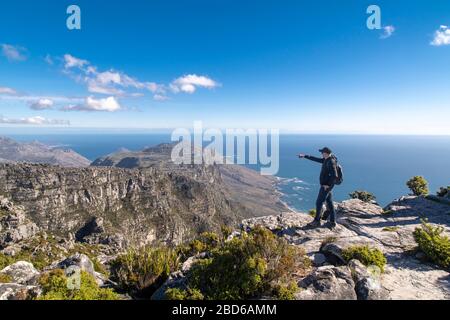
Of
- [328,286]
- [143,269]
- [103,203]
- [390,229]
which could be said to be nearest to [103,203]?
[103,203]

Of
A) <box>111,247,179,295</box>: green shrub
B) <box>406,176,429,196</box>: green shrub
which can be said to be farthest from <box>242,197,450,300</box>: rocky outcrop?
<box>406,176,429,196</box>: green shrub

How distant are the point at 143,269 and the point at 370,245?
892 cm

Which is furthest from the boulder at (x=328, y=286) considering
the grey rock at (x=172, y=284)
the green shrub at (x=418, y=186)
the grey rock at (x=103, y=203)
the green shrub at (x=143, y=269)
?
the grey rock at (x=103, y=203)

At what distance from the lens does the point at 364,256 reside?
9.31 meters

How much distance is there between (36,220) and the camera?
132 m

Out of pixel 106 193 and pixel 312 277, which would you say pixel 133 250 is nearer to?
pixel 312 277

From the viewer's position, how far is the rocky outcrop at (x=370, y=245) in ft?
23.9

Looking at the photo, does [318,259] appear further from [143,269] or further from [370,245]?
[143,269]

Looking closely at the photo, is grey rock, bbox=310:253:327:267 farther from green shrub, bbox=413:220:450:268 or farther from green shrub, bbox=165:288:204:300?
green shrub, bbox=165:288:204:300

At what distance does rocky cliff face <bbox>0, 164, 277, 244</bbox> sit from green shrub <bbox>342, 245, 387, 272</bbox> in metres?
110

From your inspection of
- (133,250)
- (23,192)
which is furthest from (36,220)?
(133,250)

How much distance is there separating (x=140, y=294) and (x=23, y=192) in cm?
15647

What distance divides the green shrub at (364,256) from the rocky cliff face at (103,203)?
10980cm

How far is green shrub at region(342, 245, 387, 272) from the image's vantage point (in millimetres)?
9266
